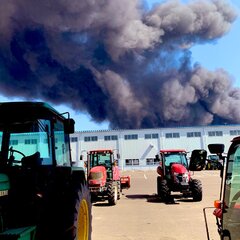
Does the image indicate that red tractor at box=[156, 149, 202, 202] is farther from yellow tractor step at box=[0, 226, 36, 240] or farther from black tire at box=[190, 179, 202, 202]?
yellow tractor step at box=[0, 226, 36, 240]

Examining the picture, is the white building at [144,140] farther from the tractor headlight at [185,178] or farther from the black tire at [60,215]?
the black tire at [60,215]

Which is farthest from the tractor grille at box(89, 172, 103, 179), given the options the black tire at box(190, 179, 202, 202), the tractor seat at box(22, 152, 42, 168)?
the tractor seat at box(22, 152, 42, 168)

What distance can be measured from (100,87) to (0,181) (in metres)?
58.1

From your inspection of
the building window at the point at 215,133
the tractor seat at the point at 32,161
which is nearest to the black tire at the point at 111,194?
the tractor seat at the point at 32,161

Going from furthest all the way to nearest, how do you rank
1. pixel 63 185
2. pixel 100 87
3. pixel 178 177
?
1. pixel 100 87
2. pixel 178 177
3. pixel 63 185

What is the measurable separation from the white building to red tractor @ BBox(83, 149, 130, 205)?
3115 cm

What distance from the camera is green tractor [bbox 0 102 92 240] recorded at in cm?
354

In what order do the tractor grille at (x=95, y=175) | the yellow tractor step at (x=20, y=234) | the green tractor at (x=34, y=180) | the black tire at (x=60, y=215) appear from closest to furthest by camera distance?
the yellow tractor step at (x=20, y=234), the green tractor at (x=34, y=180), the black tire at (x=60, y=215), the tractor grille at (x=95, y=175)

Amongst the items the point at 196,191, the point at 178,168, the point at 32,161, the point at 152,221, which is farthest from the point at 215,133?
the point at 32,161

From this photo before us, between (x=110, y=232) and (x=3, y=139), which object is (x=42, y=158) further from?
(x=110, y=232)

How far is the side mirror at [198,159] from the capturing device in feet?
11.0

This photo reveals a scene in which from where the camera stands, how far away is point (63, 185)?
4281 mm

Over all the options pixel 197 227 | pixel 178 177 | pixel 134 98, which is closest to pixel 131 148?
pixel 134 98

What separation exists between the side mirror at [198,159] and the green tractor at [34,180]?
158 centimetres
